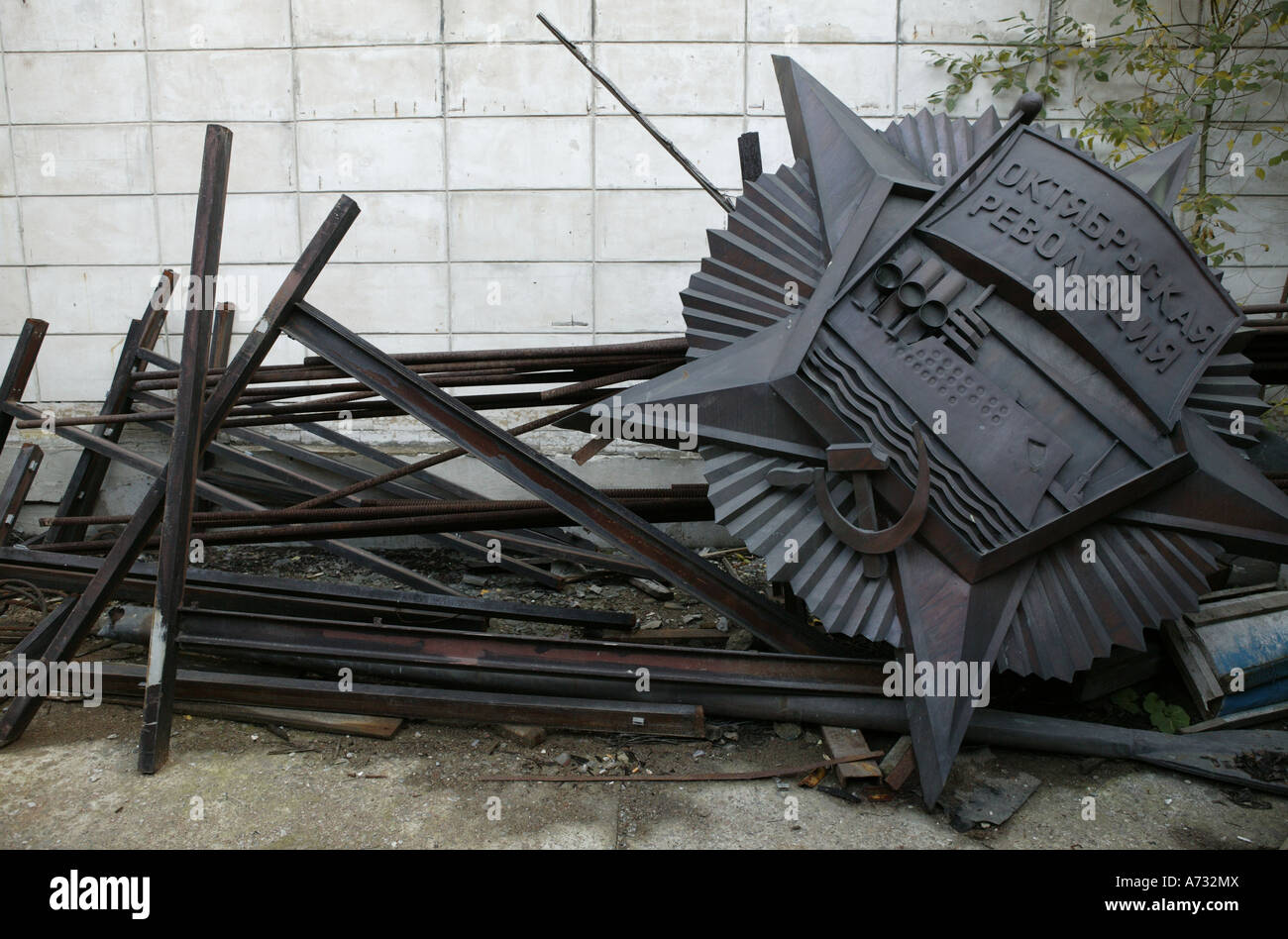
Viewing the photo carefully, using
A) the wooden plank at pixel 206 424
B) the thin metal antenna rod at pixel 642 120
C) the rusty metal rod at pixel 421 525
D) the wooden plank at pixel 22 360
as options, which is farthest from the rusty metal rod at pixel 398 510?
the wooden plank at pixel 22 360

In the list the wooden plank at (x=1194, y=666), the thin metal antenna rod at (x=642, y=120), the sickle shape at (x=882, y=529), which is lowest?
the wooden plank at (x=1194, y=666)

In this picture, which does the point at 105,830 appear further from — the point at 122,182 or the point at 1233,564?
the point at 1233,564

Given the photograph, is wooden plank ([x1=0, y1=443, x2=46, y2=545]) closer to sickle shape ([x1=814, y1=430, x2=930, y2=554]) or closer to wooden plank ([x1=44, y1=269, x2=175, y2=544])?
wooden plank ([x1=44, y1=269, x2=175, y2=544])

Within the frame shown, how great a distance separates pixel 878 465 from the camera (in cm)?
286

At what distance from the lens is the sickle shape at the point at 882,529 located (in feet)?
9.05

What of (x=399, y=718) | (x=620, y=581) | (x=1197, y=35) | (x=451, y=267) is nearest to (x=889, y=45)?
(x=1197, y=35)

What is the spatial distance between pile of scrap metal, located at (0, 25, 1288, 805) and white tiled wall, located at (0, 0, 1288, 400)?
2.21 m

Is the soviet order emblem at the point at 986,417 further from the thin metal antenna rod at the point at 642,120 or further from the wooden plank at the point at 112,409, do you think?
the wooden plank at the point at 112,409

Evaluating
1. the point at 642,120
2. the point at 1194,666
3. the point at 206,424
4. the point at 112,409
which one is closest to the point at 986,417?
the point at 1194,666

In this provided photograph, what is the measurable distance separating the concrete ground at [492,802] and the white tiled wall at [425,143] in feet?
10.4

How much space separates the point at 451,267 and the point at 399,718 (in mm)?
3295

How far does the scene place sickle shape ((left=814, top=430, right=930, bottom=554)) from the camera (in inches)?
109

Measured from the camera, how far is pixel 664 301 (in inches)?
221

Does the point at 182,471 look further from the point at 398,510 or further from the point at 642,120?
the point at 642,120
